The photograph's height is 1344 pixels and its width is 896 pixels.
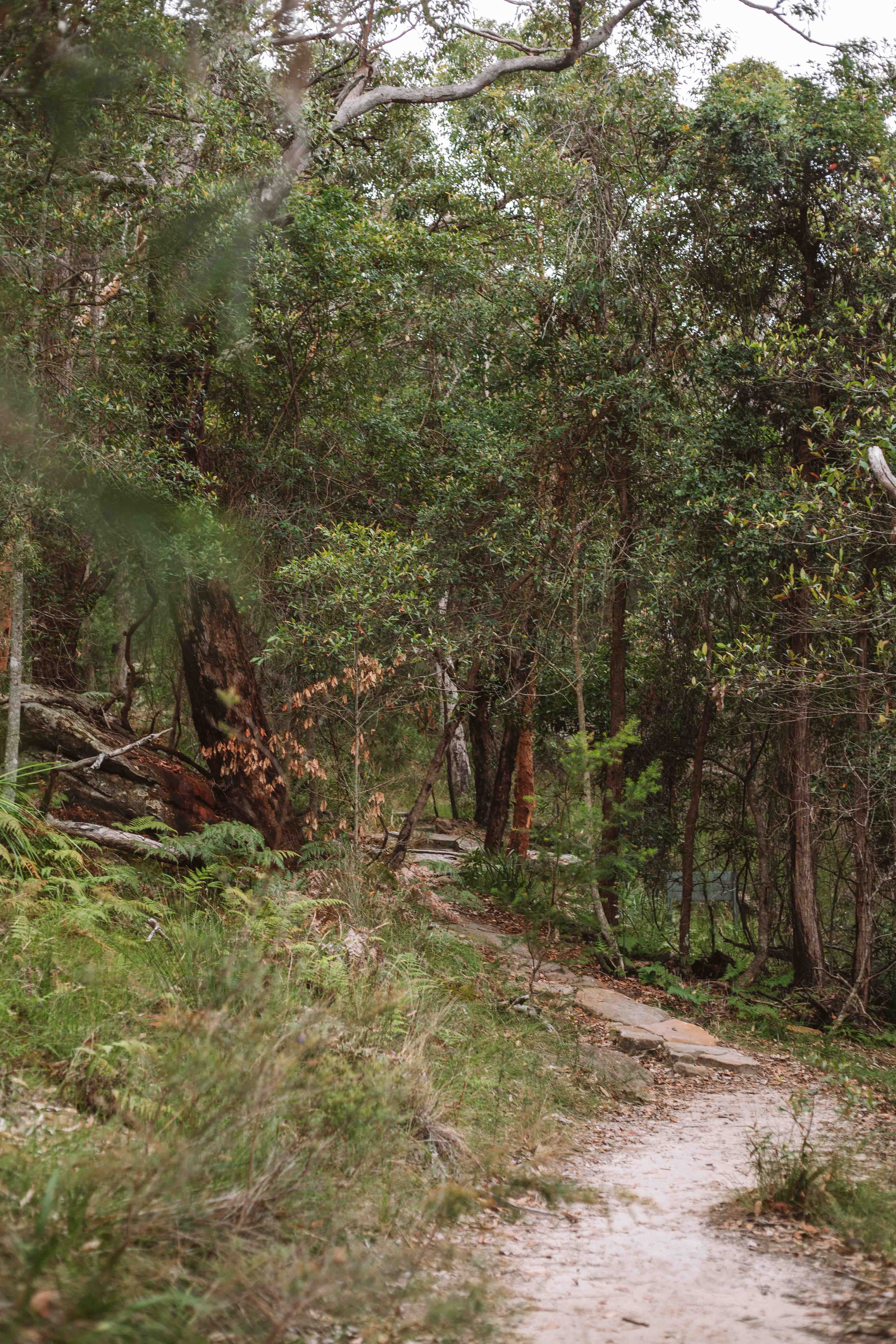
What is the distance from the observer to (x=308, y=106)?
9.55m

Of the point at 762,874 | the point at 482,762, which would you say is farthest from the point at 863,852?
the point at 482,762

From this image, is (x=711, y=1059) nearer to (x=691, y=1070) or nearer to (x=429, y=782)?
(x=691, y=1070)

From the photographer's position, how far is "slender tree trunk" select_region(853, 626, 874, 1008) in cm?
936

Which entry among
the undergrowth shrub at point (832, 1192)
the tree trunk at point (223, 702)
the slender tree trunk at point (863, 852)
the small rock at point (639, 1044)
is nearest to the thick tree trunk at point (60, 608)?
the tree trunk at point (223, 702)

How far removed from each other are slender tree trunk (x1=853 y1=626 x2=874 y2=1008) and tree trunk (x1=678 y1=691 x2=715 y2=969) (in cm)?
172

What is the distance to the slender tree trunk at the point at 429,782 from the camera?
34.2 ft

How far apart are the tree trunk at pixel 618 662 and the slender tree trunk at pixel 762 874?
5.18 ft

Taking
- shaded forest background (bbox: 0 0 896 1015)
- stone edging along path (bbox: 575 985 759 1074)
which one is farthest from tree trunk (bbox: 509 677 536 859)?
stone edging along path (bbox: 575 985 759 1074)

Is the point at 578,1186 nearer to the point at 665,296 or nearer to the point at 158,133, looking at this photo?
the point at 158,133

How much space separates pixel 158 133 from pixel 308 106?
2.52m

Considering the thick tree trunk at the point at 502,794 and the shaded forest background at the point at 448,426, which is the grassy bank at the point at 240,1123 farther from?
the thick tree trunk at the point at 502,794

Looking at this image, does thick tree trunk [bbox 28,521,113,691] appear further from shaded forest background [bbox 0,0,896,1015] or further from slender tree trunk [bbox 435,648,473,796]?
slender tree trunk [bbox 435,648,473,796]

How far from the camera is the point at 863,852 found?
31.1 ft

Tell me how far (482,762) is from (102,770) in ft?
33.4
